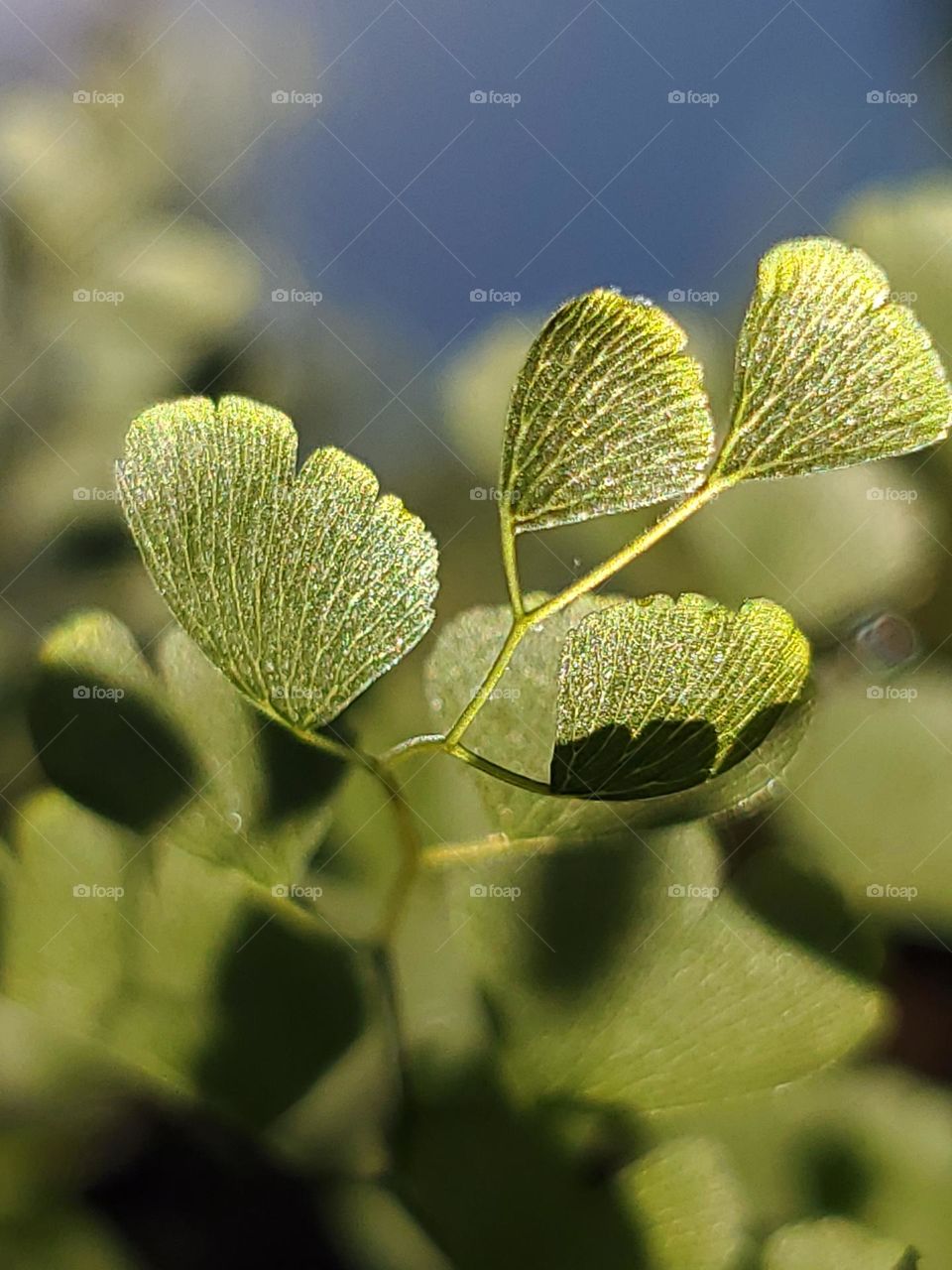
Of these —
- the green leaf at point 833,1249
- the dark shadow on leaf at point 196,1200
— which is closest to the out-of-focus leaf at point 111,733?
the dark shadow on leaf at point 196,1200

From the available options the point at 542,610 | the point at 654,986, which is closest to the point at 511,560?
the point at 542,610

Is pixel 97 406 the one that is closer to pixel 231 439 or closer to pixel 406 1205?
pixel 231 439

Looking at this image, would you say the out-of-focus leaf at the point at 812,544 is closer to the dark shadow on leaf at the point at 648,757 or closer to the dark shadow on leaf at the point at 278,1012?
the dark shadow on leaf at the point at 648,757

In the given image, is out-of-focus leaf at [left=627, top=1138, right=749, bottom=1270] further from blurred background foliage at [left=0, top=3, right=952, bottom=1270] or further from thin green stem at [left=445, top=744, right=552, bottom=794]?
thin green stem at [left=445, top=744, right=552, bottom=794]

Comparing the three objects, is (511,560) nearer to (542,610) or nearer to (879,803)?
(542,610)

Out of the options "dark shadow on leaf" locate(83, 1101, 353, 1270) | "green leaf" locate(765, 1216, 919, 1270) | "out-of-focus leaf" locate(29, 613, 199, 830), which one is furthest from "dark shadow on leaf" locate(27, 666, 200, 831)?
"green leaf" locate(765, 1216, 919, 1270)
